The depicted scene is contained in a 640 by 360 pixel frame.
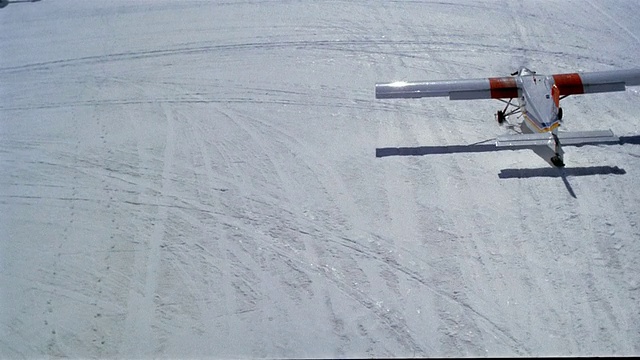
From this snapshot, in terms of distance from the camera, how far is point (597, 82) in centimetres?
1320

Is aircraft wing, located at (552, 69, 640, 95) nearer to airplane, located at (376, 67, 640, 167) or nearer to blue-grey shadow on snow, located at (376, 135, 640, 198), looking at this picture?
airplane, located at (376, 67, 640, 167)

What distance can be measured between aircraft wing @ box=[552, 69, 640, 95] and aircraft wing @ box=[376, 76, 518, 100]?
1.26m

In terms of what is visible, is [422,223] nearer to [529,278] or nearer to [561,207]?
[529,278]

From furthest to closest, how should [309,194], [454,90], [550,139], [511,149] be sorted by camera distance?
[454,90], [511,149], [309,194], [550,139]

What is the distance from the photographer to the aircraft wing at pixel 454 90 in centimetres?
1311

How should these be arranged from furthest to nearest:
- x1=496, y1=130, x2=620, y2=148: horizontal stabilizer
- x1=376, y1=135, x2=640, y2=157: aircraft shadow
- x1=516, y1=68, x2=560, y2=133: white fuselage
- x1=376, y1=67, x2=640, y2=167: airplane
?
x1=376, y1=135, x2=640, y2=157: aircraft shadow, x1=376, y1=67, x2=640, y2=167: airplane, x1=516, y1=68, x2=560, y2=133: white fuselage, x1=496, y1=130, x2=620, y2=148: horizontal stabilizer

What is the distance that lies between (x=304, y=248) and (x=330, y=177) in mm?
2279

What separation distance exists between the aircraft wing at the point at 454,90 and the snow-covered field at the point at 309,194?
1.00 metres

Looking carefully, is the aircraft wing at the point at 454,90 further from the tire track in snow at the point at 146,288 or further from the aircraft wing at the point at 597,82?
the tire track in snow at the point at 146,288

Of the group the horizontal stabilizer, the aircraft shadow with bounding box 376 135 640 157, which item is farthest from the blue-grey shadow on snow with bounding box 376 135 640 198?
the horizontal stabilizer

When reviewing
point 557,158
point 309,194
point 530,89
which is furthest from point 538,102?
point 309,194

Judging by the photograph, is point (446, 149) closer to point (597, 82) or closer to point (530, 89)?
point (530, 89)

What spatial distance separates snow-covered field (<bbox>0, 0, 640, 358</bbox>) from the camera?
9.58m

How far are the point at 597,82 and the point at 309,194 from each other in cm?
809
